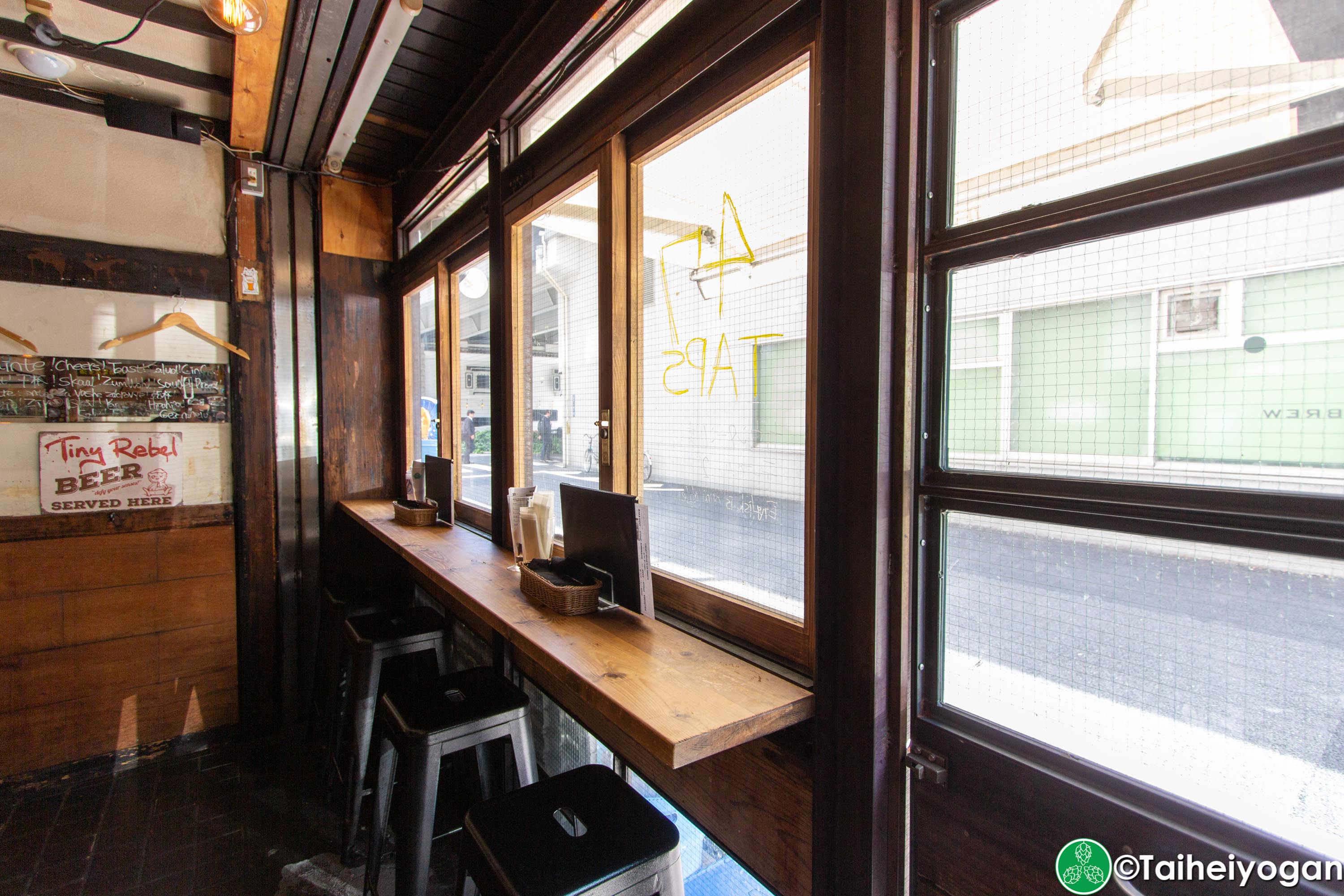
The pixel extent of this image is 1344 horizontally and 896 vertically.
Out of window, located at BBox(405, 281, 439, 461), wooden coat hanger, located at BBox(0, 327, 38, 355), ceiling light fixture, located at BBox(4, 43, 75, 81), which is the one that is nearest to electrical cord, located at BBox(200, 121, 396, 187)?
ceiling light fixture, located at BBox(4, 43, 75, 81)

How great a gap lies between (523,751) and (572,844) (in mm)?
623

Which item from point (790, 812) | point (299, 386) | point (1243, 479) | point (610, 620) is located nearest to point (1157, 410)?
point (1243, 479)

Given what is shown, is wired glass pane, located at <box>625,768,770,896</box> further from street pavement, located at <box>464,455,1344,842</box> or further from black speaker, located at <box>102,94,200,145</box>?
black speaker, located at <box>102,94,200,145</box>

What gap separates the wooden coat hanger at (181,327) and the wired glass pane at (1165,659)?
3609 millimetres

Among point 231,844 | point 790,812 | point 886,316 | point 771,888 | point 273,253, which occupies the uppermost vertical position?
point 273,253

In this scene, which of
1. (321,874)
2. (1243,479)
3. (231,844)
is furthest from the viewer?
(231,844)

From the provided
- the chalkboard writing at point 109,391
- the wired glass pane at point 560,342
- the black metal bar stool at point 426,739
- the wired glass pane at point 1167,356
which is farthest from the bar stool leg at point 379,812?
the chalkboard writing at point 109,391

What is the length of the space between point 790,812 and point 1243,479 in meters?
1.03

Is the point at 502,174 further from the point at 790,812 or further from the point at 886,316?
the point at 790,812

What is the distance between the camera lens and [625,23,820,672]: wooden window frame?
1.27 m

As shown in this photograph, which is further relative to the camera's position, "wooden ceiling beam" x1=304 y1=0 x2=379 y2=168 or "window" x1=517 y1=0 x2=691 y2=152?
"wooden ceiling beam" x1=304 y1=0 x2=379 y2=168

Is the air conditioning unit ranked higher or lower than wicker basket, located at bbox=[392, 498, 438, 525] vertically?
higher

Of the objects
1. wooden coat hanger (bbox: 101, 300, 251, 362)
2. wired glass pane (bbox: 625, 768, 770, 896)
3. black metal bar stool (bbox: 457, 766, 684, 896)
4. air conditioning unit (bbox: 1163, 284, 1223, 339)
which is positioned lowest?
wired glass pane (bbox: 625, 768, 770, 896)

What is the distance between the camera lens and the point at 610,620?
1587 mm
